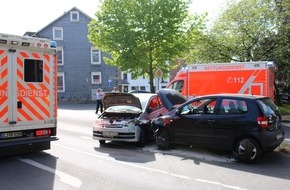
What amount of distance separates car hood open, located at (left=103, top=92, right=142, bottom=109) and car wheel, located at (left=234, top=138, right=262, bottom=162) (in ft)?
13.5

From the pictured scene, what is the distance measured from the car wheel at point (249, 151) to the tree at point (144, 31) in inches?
649

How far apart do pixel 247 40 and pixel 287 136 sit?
10.9m

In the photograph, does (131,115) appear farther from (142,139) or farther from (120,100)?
(120,100)

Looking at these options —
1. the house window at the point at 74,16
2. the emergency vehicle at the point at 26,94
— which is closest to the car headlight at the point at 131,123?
the emergency vehicle at the point at 26,94

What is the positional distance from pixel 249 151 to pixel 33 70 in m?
5.54

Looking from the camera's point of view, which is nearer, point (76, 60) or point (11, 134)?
point (11, 134)

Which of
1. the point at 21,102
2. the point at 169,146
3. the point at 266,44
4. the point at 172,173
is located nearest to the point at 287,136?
the point at 169,146

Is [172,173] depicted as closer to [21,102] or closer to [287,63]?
[21,102]

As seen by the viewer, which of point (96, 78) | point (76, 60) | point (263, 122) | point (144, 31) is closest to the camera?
point (263, 122)

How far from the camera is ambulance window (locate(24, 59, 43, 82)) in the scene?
8961 mm

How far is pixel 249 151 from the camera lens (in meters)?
8.51

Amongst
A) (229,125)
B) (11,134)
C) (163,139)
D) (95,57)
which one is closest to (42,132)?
(11,134)

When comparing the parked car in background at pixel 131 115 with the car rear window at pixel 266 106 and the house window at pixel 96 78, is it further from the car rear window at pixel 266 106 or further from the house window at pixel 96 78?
the house window at pixel 96 78

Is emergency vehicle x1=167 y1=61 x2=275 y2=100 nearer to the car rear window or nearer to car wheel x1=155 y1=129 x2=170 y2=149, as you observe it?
the car rear window
